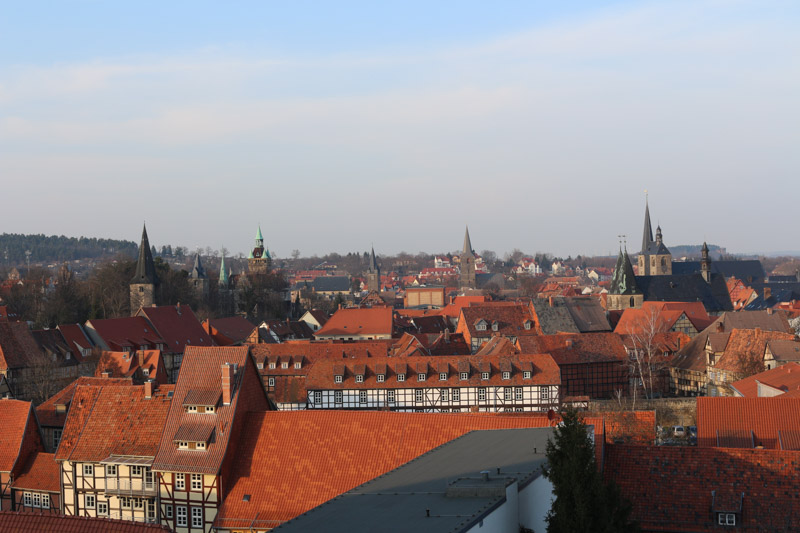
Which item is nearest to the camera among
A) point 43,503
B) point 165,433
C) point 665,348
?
point 165,433

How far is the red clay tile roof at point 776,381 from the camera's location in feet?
149

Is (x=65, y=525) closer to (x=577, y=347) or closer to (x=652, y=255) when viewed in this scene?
(x=577, y=347)

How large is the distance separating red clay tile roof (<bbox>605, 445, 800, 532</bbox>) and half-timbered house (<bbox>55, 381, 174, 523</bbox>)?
15.5 metres

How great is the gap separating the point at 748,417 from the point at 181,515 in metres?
20.1

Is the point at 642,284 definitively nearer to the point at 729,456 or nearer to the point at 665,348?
the point at 665,348

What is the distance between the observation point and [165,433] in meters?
31.8

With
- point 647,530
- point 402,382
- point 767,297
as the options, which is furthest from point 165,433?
point 767,297

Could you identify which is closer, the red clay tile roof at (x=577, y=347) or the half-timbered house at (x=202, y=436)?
the half-timbered house at (x=202, y=436)

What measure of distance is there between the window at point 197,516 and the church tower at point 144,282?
262ft

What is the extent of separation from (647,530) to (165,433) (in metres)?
15.8

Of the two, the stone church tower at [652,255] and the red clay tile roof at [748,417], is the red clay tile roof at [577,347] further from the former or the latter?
the stone church tower at [652,255]

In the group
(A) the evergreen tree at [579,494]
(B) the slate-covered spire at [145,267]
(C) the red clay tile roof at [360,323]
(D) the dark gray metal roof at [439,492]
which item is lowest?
(C) the red clay tile roof at [360,323]

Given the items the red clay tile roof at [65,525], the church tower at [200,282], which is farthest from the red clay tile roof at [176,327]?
the red clay tile roof at [65,525]

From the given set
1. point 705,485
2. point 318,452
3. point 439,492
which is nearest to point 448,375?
point 318,452
